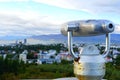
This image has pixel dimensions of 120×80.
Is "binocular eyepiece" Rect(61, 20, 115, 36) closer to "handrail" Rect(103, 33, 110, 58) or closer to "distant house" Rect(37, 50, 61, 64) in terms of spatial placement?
"handrail" Rect(103, 33, 110, 58)

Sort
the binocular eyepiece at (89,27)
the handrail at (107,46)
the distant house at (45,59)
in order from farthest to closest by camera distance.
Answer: the distant house at (45,59) → the handrail at (107,46) → the binocular eyepiece at (89,27)

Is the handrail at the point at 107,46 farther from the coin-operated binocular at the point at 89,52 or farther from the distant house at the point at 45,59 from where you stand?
the distant house at the point at 45,59

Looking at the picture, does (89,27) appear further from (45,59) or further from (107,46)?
(45,59)

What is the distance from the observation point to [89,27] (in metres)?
1.85

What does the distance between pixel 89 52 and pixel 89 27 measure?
0.48ft

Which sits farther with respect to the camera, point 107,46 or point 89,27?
point 107,46

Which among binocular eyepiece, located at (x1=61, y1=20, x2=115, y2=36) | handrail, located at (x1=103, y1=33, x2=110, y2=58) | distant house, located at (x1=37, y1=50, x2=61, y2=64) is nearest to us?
binocular eyepiece, located at (x1=61, y1=20, x2=115, y2=36)

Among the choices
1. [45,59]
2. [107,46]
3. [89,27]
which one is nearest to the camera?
[89,27]

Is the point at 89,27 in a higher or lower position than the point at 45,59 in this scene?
higher

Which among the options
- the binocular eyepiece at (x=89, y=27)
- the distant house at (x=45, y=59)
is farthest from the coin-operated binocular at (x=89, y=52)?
the distant house at (x=45, y=59)

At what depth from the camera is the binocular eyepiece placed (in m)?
1.85

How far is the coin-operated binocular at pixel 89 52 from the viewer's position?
Answer: 1859mm

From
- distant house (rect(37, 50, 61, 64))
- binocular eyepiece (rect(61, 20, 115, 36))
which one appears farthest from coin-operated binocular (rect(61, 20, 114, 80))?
distant house (rect(37, 50, 61, 64))

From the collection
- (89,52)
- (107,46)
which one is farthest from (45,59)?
(89,52)
